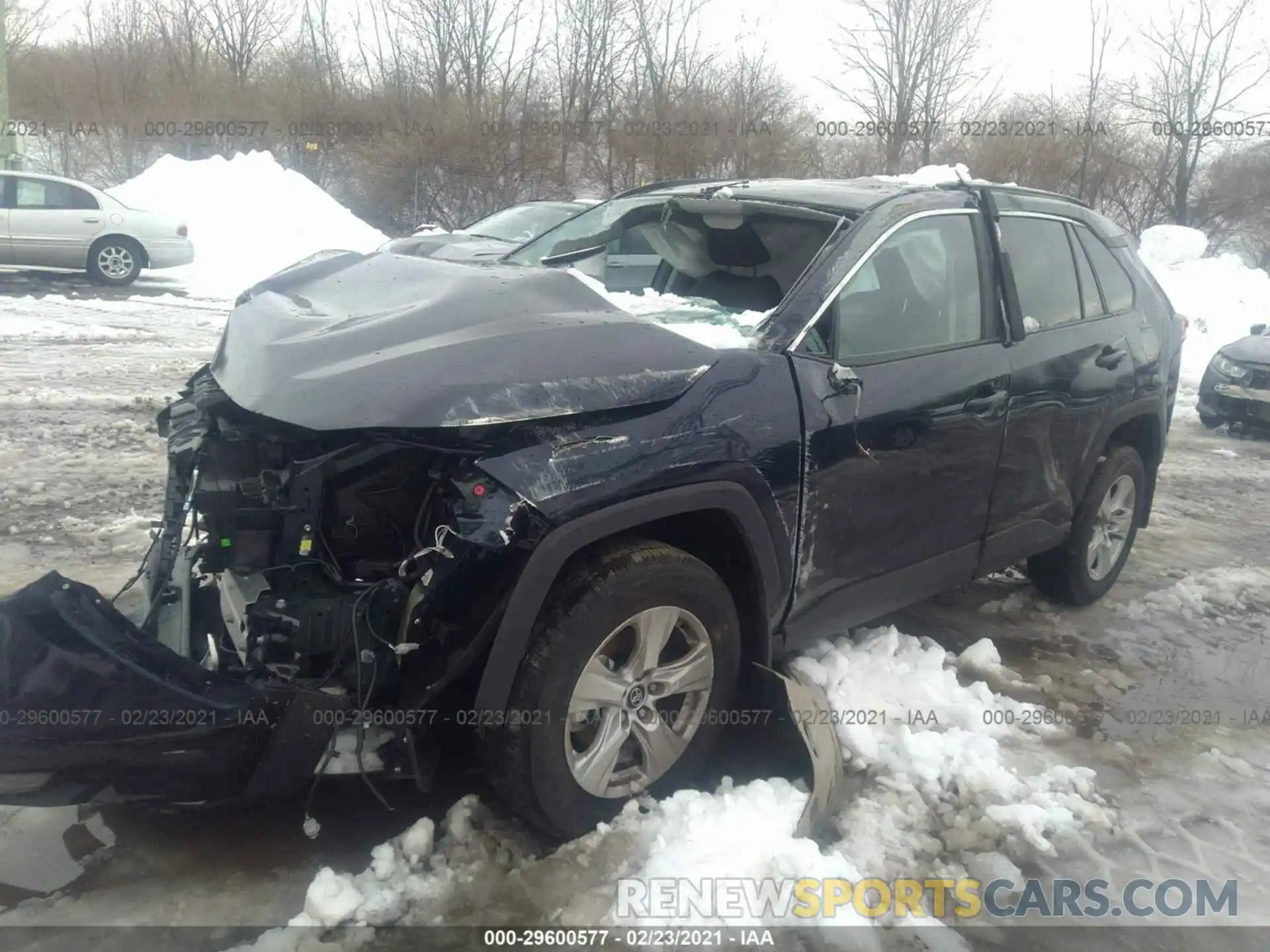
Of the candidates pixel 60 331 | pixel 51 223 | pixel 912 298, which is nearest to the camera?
pixel 912 298

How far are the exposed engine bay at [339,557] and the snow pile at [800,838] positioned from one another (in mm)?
534

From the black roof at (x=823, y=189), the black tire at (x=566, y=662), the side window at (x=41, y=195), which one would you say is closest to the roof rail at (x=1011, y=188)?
the black roof at (x=823, y=189)

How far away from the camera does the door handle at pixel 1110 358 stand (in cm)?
445

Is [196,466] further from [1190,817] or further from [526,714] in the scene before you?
[1190,817]

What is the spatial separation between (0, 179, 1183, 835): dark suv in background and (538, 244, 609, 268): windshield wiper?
44cm

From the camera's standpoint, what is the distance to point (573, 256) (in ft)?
13.9

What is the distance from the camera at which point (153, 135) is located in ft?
82.0

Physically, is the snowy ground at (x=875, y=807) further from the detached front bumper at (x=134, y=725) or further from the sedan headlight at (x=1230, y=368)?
the sedan headlight at (x=1230, y=368)

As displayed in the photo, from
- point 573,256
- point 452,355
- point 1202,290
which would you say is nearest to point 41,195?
point 573,256

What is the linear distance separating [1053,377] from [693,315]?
166 centimetres

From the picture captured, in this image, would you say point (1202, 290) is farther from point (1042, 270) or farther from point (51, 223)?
point (51, 223)

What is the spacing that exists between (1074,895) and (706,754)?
113cm

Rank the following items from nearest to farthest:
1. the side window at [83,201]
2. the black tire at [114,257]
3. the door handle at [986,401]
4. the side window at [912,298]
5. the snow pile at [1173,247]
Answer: the side window at [912,298], the door handle at [986,401], the side window at [83,201], the black tire at [114,257], the snow pile at [1173,247]

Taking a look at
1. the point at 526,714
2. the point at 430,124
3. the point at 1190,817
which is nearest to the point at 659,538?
the point at 526,714
